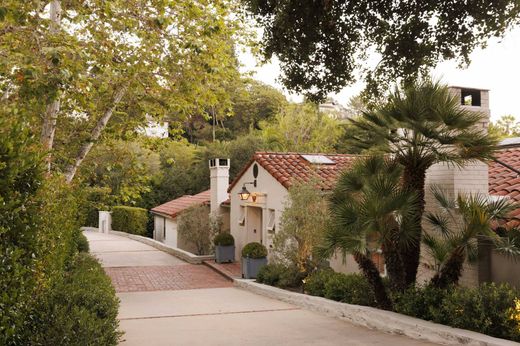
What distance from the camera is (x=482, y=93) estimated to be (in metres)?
10.9

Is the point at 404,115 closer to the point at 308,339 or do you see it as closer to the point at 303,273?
the point at 308,339

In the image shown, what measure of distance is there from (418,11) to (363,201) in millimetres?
3081

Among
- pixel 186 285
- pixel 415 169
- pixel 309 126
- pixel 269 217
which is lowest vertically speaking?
pixel 186 285

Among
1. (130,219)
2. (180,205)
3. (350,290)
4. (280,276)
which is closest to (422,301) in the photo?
(350,290)

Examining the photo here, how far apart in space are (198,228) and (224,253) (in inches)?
102

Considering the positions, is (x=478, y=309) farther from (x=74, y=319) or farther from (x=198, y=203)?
(x=198, y=203)

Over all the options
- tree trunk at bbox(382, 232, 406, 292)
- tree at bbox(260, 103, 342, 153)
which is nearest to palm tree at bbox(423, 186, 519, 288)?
tree trunk at bbox(382, 232, 406, 292)

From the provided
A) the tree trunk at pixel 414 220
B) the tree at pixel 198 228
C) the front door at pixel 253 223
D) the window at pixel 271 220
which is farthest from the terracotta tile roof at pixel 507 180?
the tree at pixel 198 228

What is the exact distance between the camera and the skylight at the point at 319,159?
17359mm

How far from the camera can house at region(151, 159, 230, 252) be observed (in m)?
22.2

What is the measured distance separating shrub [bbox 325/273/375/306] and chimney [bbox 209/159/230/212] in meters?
11.6

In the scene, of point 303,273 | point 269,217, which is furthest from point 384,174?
point 269,217

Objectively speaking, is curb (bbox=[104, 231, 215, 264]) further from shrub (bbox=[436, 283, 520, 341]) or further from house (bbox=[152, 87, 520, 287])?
shrub (bbox=[436, 283, 520, 341])

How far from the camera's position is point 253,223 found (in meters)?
19.4
